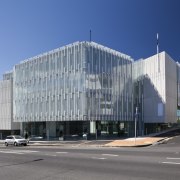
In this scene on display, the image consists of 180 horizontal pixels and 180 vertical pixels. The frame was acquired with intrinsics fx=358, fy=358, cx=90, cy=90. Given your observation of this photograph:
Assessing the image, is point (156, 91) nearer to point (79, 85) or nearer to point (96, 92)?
point (96, 92)

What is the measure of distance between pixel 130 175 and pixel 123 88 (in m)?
42.9

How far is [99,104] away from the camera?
5097 centimetres

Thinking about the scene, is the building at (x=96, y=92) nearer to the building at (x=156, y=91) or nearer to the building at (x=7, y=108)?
the building at (x=156, y=91)

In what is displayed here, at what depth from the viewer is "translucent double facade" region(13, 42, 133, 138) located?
50281 mm

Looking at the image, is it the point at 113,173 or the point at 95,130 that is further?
the point at 95,130

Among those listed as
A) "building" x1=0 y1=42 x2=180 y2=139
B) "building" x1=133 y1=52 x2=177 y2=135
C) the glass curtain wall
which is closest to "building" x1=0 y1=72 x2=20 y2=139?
the glass curtain wall

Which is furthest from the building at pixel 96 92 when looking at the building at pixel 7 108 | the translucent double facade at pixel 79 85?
the building at pixel 7 108

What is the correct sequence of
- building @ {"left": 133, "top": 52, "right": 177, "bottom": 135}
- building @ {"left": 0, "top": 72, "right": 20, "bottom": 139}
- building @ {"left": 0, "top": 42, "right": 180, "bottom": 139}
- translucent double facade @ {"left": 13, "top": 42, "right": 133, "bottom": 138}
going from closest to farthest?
1. translucent double facade @ {"left": 13, "top": 42, "right": 133, "bottom": 138}
2. building @ {"left": 0, "top": 42, "right": 180, "bottom": 139}
3. building @ {"left": 133, "top": 52, "right": 177, "bottom": 135}
4. building @ {"left": 0, "top": 72, "right": 20, "bottom": 139}

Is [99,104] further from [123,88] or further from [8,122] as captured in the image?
[8,122]

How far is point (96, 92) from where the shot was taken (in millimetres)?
50562

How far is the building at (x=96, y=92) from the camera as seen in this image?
50688 millimetres

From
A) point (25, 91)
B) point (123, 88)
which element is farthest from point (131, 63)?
point (25, 91)

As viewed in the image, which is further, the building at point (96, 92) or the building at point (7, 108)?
the building at point (7, 108)

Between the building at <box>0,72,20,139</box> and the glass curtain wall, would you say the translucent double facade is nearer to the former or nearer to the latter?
the glass curtain wall
